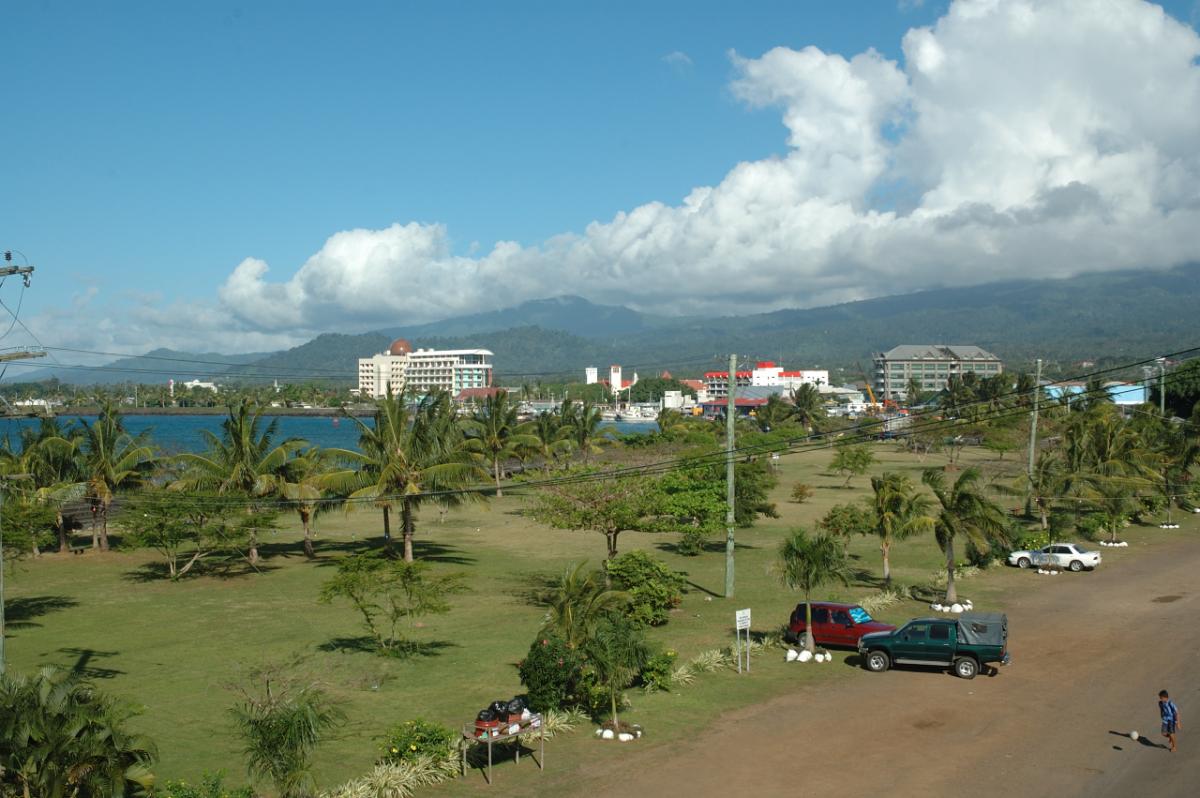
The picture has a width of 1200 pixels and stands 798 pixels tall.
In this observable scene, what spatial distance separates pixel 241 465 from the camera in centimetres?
3525

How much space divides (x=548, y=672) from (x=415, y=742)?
2961 mm

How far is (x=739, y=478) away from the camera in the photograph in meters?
41.9

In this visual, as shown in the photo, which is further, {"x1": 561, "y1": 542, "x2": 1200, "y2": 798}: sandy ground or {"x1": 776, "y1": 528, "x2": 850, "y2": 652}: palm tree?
{"x1": 776, "y1": 528, "x2": 850, "y2": 652}: palm tree

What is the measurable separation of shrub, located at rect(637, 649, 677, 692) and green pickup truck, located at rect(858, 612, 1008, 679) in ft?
15.6

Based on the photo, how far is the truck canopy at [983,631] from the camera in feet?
66.3

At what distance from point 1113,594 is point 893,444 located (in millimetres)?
79611

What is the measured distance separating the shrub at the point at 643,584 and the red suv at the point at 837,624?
3.52 meters

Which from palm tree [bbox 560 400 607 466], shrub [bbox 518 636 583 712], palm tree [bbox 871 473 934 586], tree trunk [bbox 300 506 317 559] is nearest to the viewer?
shrub [bbox 518 636 583 712]

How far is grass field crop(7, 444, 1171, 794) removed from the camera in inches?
675

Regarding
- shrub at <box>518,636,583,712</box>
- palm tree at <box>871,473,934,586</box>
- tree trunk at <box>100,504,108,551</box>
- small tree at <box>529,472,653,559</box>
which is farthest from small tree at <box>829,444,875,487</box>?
shrub at <box>518,636,583,712</box>

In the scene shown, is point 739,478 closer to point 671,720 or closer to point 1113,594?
point 1113,594

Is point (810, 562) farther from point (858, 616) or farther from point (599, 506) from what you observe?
point (599, 506)

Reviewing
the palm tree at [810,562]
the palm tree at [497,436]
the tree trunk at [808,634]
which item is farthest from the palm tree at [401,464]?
the palm tree at [497,436]

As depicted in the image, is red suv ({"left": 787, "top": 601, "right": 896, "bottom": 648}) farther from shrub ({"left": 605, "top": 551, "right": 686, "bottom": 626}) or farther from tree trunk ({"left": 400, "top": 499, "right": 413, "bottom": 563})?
tree trunk ({"left": 400, "top": 499, "right": 413, "bottom": 563})
